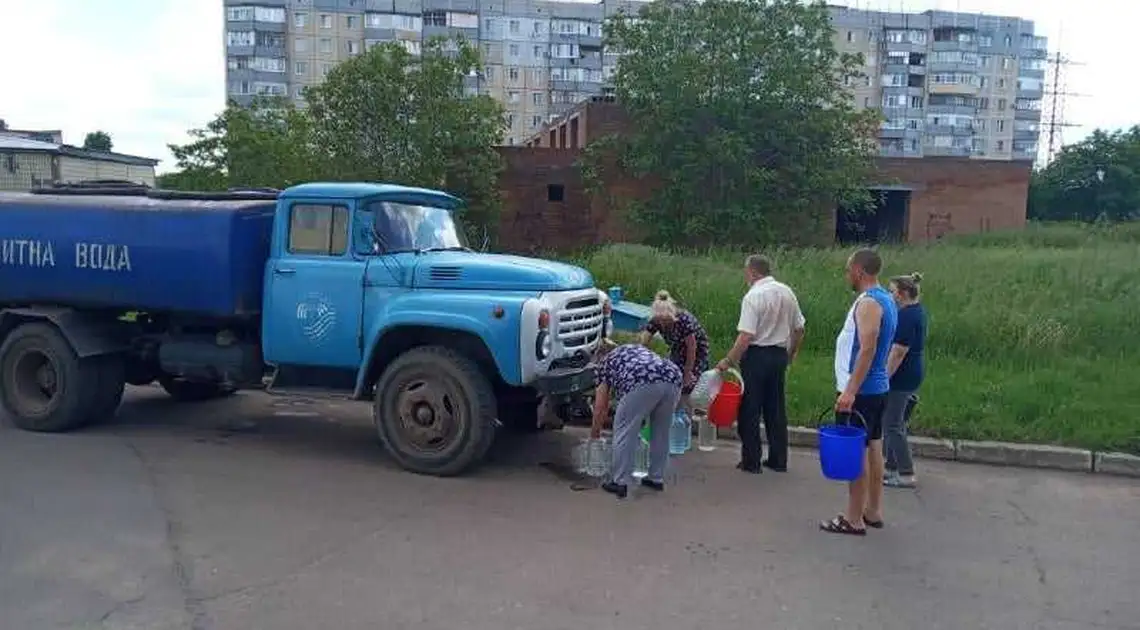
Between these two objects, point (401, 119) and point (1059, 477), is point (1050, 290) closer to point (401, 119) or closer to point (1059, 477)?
point (1059, 477)

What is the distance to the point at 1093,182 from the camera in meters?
53.1

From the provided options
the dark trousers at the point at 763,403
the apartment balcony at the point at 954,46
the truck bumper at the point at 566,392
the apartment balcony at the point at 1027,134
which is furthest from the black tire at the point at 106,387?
the apartment balcony at the point at 1027,134

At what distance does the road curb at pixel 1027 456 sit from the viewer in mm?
8055

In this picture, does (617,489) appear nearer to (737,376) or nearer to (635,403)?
(635,403)

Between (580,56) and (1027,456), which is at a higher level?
(580,56)

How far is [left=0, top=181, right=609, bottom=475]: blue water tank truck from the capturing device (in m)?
7.32

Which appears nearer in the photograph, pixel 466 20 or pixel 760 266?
pixel 760 266

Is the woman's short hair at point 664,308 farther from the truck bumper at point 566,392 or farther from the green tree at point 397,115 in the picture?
the green tree at point 397,115

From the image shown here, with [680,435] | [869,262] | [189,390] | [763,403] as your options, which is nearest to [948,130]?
[680,435]

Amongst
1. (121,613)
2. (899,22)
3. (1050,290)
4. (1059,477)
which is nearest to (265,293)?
(121,613)

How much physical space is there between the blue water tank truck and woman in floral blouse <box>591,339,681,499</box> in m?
0.50

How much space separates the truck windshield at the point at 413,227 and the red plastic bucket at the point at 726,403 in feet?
8.81

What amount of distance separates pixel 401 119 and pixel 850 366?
22.0m

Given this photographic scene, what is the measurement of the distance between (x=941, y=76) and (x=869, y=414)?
102 metres
